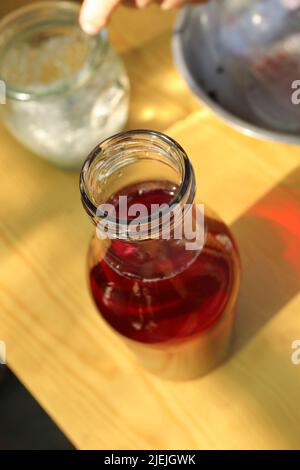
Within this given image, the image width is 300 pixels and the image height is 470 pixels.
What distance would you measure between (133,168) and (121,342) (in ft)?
0.50

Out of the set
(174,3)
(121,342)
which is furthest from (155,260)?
(174,3)

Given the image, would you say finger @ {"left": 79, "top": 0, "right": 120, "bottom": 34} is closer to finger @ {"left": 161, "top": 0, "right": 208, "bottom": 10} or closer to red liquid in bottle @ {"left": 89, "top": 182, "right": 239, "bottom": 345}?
finger @ {"left": 161, "top": 0, "right": 208, "bottom": 10}

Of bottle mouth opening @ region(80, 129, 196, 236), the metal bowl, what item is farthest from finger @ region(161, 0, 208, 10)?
bottle mouth opening @ region(80, 129, 196, 236)

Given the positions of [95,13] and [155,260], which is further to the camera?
[95,13]

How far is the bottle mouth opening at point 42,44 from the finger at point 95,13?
3 cm

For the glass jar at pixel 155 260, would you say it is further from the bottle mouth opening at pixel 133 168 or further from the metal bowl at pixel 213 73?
the metal bowl at pixel 213 73

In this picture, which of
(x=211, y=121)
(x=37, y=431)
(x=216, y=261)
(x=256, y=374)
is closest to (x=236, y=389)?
(x=256, y=374)

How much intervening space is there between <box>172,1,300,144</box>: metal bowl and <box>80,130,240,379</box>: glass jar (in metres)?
0.16

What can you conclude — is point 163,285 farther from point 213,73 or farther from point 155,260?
point 213,73

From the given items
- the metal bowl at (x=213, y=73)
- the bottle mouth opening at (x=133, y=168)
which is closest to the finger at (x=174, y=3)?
the metal bowl at (x=213, y=73)

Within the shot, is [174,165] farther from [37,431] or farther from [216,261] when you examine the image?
[37,431]

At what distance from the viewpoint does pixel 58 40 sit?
521 millimetres

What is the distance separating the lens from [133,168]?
359 mm
